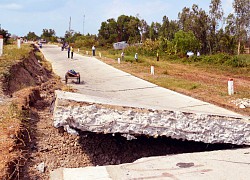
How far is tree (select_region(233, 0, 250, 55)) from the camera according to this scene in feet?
103

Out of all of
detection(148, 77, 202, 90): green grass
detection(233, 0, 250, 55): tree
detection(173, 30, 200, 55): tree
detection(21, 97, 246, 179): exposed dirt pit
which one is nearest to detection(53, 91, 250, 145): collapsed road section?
detection(21, 97, 246, 179): exposed dirt pit

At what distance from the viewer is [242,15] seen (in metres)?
31.8

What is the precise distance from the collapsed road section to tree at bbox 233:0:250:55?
29.1 meters

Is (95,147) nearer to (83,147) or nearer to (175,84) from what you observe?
(83,147)

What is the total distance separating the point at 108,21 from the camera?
208ft

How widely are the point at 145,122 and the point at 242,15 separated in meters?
30.4

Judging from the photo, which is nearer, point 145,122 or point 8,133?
point 8,133

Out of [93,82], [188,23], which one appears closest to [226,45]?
[188,23]

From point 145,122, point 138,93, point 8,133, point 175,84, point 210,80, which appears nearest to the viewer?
point 8,133

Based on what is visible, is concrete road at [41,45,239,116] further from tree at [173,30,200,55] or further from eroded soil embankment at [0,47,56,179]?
tree at [173,30,200,55]

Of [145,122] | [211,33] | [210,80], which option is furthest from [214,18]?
[145,122]

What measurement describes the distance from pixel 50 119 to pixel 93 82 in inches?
354

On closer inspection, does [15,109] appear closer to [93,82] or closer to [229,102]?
[229,102]

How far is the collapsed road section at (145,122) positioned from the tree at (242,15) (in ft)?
95.6
